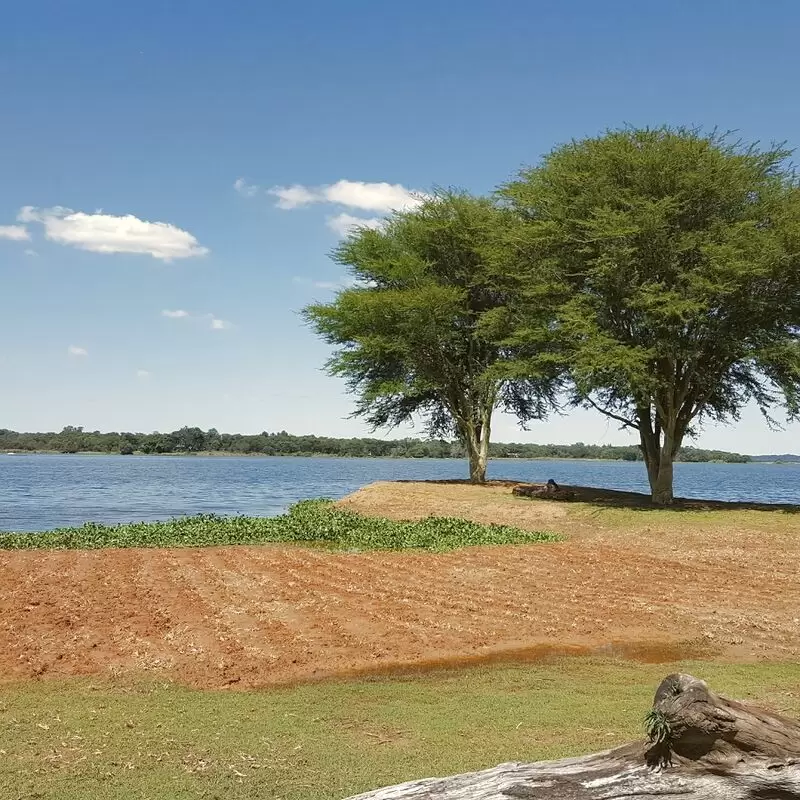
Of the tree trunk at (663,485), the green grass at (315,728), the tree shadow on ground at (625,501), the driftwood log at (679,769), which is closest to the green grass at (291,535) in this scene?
the tree shadow on ground at (625,501)

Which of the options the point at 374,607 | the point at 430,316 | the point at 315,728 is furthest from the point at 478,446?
the point at 315,728

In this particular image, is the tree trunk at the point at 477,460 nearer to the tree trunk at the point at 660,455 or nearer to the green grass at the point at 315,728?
the tree trunk at the point at 660,455

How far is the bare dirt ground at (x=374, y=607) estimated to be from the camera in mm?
11438

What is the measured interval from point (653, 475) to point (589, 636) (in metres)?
21.7

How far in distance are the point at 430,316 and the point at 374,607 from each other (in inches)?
1017

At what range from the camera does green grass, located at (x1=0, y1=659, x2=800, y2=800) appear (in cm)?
712

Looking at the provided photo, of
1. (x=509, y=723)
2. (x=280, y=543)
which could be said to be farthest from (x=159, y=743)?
(x=280, y=543)

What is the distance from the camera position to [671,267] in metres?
30.0

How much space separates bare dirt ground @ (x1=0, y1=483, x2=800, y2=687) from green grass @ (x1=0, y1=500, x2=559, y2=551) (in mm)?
1396

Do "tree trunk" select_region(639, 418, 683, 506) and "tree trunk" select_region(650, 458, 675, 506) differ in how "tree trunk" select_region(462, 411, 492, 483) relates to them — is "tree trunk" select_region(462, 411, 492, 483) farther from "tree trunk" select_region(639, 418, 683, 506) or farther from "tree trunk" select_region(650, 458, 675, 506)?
"tree trunk" select_region(650, 458, 675, 506)

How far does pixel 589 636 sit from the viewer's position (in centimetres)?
1295

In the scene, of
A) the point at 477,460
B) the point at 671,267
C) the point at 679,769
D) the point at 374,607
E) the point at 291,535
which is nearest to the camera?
the point at 679,769

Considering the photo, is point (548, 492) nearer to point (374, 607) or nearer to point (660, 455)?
point (660, 455)

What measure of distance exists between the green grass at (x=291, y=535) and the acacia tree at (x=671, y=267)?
26.2 ft
